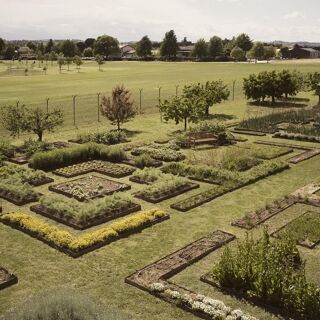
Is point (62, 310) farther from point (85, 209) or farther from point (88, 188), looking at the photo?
point (88, 188)

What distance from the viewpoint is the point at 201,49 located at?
14725 cm

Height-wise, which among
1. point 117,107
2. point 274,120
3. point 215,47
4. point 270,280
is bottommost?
point 270,280

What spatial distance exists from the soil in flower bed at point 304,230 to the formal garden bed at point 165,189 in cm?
512

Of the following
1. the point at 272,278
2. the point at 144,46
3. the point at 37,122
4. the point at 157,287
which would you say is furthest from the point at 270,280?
the point at 144,46

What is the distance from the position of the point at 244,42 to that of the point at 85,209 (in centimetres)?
15535

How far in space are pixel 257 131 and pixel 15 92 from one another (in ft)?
115

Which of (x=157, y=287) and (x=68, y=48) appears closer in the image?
(x=157, y=287)

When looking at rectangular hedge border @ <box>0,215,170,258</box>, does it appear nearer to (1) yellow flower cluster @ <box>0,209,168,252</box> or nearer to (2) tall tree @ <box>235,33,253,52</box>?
(1) yellow flower cluster @ <box>0,209,168,252</box>

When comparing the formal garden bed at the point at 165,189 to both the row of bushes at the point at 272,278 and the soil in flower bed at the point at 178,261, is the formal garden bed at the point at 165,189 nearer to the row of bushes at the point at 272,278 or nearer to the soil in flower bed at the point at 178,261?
the soil in flower bed at the point at 178,261

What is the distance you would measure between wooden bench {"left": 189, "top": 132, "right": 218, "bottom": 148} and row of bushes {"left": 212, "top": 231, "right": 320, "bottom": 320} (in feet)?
51.1

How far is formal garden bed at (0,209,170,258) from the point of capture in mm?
14102

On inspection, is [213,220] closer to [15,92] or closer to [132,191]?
[132,191]

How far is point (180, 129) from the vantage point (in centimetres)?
3406

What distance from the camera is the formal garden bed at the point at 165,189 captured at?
18.8 metres
